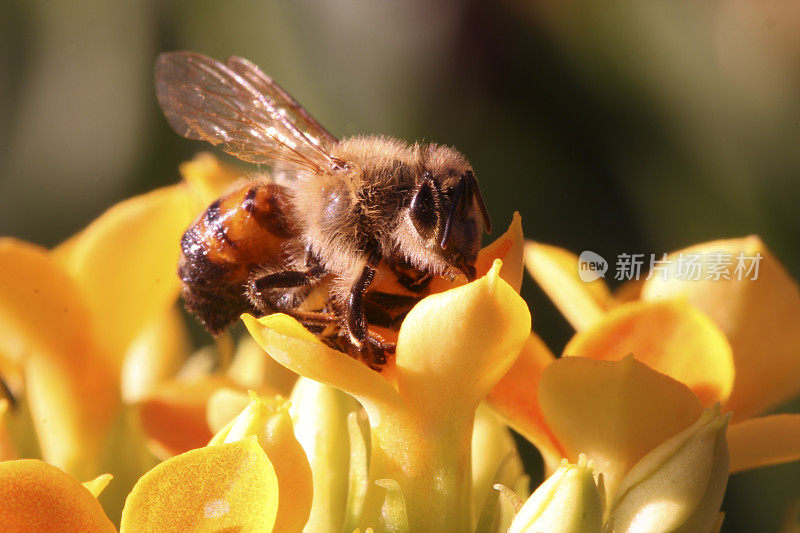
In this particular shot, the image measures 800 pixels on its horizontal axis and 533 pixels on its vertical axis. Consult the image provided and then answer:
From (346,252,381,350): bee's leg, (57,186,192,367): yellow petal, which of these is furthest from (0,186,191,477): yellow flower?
(346,252,381,350): bee's leg

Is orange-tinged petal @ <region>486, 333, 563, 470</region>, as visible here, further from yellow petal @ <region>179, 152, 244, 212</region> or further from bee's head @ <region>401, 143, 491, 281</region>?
yellow petal @ <region>179, 152, 244, 212</region>

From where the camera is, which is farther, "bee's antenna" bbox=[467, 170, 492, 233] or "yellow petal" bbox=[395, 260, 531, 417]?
"bee's antenna" bbox=[467, 170, 492, 233]

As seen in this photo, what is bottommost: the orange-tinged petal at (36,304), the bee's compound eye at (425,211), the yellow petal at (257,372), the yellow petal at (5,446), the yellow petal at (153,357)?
the yellow petal at (153,357)

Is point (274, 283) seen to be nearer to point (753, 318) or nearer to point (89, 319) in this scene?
point (89, 319)

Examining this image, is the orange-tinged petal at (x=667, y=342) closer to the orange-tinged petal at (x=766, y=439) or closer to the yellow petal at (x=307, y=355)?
the orange-tinged petal at (x=766, y=439)

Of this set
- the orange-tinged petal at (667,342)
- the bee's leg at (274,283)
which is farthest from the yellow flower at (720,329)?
the bee's leg at (274,283)

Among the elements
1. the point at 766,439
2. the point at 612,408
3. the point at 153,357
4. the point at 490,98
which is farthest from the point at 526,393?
the point at 490,98

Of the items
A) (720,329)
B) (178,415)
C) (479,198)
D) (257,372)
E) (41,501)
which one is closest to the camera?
(41,501)
